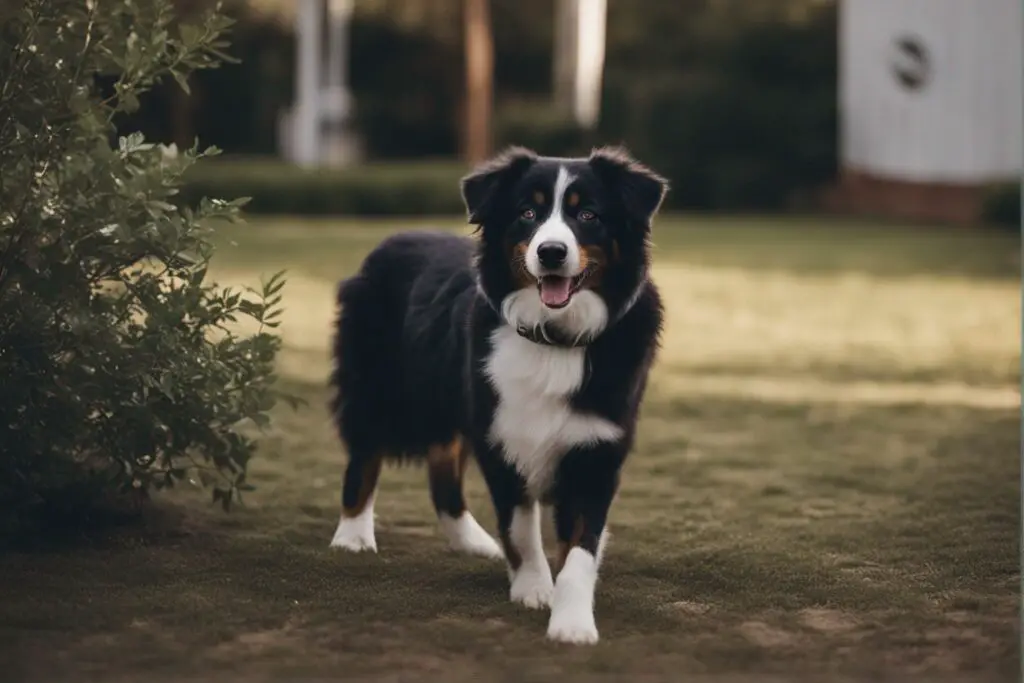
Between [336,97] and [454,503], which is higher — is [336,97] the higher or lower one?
the higher one

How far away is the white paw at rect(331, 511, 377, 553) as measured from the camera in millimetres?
5934

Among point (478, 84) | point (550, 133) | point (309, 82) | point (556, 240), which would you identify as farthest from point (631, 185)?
point (309, 82)

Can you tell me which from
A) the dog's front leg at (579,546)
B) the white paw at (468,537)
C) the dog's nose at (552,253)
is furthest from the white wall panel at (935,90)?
the dog's nose at (552,253)

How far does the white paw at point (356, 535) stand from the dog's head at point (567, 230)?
115 cm

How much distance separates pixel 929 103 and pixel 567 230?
18645 mm

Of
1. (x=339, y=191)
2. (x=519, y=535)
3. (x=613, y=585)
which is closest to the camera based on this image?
(x=519, y=535)

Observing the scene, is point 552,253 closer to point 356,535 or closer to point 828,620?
point 828,620

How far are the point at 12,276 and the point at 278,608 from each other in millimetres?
1434

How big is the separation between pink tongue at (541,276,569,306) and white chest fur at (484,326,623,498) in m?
0.21

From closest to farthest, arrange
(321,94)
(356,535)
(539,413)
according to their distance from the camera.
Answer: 1. (539,413)
2. (356,535)
3. (321,94)

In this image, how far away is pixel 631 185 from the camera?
5.15 m

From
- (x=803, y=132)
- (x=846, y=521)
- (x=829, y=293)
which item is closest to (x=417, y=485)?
(x=846, y=521)

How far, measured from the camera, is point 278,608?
198 inches

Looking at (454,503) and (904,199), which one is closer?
(454,503)
